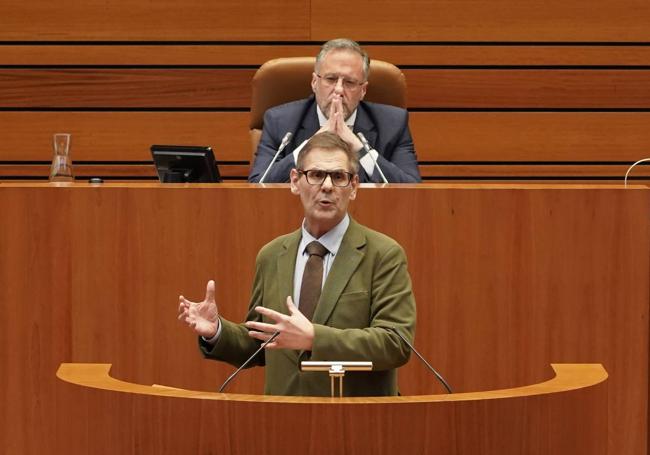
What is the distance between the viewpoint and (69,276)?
3.85 meters

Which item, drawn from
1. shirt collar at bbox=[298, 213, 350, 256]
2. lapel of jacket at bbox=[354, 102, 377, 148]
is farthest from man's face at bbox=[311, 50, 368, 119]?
shirt collar at bbox=[298, 213, 350, 256]

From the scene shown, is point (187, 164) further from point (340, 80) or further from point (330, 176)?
point (330, 176)

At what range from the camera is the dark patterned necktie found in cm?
304

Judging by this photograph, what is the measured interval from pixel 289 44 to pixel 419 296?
8.64 ft

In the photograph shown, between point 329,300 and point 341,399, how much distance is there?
69 centimetres

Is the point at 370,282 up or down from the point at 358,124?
down

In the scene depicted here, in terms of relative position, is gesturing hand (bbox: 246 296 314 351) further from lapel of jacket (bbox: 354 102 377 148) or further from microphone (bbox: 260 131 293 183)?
lapel of jacket (bbox: 354 102 377 148)

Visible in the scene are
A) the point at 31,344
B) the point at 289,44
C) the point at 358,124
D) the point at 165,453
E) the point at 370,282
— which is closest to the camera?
the point at 165,453

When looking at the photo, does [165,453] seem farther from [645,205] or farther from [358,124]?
[358,124]

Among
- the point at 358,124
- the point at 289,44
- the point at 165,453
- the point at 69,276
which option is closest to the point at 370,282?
the point at 165,453

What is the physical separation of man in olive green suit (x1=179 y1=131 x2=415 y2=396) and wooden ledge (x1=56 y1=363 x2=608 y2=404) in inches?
12.9

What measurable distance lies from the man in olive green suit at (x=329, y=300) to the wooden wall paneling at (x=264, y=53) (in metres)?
3.06

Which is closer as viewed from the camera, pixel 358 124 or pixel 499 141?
pixel 358 124

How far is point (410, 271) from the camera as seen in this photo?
385 cm
